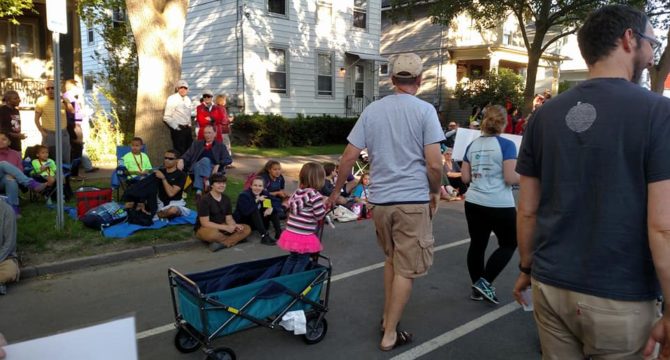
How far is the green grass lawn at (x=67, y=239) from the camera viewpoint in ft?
19.8

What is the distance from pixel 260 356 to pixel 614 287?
2642 millimetres

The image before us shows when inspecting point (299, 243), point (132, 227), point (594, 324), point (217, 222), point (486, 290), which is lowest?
point (486, 290)

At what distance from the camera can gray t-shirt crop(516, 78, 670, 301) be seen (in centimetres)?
173

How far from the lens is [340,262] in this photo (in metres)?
6.20

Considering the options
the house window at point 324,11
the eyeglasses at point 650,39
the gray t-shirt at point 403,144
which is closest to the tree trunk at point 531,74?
the house window at point 324,11

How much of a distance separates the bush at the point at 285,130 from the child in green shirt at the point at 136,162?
8.58 meters

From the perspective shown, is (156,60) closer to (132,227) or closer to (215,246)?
(132,227)

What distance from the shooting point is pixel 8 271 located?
5.09 meters

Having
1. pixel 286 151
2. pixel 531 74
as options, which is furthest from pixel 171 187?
pixel 531 74

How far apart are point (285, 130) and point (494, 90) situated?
1143 cm

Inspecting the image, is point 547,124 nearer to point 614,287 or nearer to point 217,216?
point 614,287

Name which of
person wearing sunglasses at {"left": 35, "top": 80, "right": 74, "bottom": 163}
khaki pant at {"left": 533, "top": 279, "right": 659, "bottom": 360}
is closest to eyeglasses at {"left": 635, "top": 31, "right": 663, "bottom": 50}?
khaki pant at {"left": 533, "top": 279, "right": 659, "bottom": 360}

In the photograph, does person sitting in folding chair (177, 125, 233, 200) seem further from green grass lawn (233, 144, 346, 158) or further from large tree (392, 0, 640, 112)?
large tree (392, 0, 640, 112)

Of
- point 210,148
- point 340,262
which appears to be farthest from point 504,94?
point 340,262
